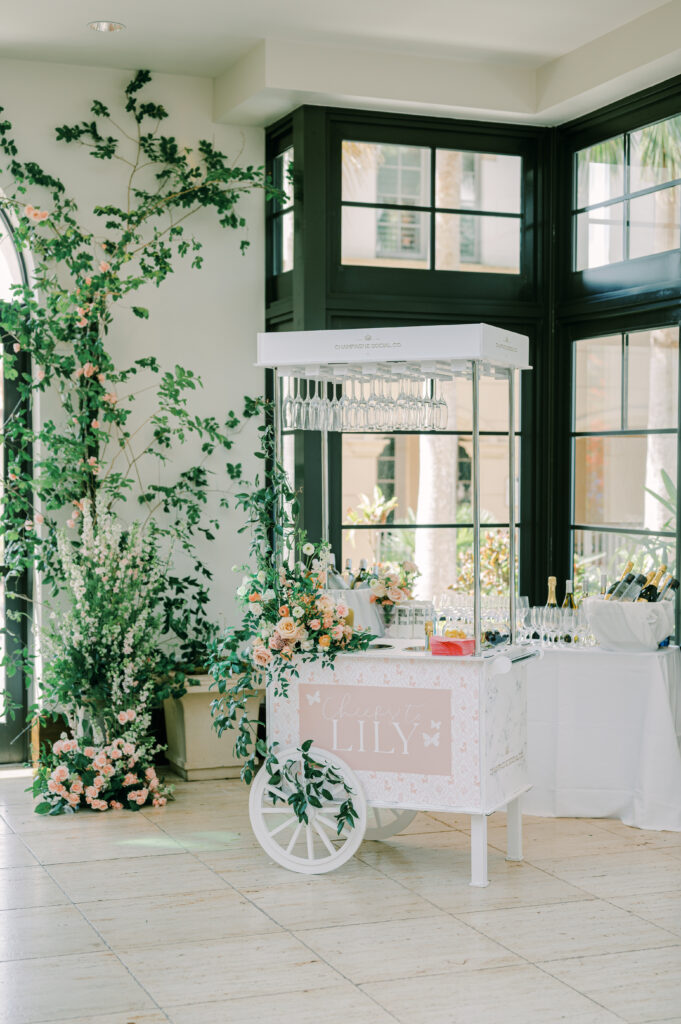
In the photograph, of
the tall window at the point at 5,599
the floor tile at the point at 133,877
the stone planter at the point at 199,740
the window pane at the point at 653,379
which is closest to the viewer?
the floor tile at the point at 133,877

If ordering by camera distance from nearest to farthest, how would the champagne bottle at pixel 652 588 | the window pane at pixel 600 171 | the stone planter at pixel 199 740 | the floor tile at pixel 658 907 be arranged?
the floor tile at pixel 658 907
the champagne bottle at pixel 652 588
the window pane at pixel 600 171
the stone planter at pixel 199 740

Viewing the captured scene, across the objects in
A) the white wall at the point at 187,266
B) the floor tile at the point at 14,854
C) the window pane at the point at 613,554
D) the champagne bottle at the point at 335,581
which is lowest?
the floor tile at the point at 14,854

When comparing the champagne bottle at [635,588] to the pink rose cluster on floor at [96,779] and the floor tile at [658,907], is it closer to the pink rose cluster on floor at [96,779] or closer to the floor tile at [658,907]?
the floor tile at [658,907]

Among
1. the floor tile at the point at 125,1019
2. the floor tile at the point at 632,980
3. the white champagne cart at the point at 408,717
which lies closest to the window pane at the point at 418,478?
the white champagne cart at the point at 408,717

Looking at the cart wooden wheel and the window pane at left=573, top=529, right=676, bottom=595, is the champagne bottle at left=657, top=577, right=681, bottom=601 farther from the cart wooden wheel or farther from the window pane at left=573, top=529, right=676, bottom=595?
the cart wooden wheel

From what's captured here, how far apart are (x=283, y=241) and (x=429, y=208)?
28.9 inches

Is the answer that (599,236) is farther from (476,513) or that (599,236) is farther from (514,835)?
(514,835)

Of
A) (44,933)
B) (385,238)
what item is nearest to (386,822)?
(44,933)

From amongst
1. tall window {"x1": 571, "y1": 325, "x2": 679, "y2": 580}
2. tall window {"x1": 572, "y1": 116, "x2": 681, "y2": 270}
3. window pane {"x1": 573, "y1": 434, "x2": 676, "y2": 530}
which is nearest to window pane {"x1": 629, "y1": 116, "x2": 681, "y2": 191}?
tall window {"x1": 572, "y1": 116, "x2": 681, "y2": 270}

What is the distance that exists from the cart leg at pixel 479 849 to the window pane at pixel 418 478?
1997 millimetres

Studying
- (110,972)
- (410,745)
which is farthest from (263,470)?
(110,972)

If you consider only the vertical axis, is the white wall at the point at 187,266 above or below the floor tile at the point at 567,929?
above

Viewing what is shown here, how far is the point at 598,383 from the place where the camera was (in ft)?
19.2

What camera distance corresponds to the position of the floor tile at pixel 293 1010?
322cm
